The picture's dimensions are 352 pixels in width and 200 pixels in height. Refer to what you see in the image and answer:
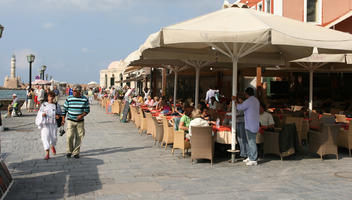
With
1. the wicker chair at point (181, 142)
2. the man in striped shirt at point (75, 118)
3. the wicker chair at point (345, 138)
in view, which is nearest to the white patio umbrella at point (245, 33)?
the wicker chair at point (181, 142)

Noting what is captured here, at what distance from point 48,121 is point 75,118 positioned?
62 centimetres

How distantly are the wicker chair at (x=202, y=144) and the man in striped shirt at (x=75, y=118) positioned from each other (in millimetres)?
2417

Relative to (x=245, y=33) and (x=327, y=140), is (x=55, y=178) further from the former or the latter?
(x=327, y=140)

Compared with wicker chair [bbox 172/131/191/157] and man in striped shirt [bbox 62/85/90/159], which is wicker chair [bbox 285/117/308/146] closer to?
wicker chair [bbox 172/131/191/157]

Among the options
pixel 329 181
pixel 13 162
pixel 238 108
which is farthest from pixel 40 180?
pixel 329 181

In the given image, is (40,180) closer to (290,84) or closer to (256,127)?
(256,127)

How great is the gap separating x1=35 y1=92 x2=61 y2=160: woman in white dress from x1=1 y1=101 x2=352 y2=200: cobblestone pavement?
0.37 metres

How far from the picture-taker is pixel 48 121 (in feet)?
25.9

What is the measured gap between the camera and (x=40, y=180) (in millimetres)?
5980

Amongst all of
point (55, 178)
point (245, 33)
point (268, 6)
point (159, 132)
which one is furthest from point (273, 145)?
point (268, 6)

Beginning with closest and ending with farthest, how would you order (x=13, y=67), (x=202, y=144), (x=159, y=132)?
(x=202, y=144), (x=159, y=132), (x=13, y=67)

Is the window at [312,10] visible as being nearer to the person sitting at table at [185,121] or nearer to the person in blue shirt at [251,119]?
the person sitting at table at [185,121]

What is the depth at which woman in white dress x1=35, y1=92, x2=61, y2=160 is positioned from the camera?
7.80 meters

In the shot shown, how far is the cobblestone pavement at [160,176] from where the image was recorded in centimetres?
532
